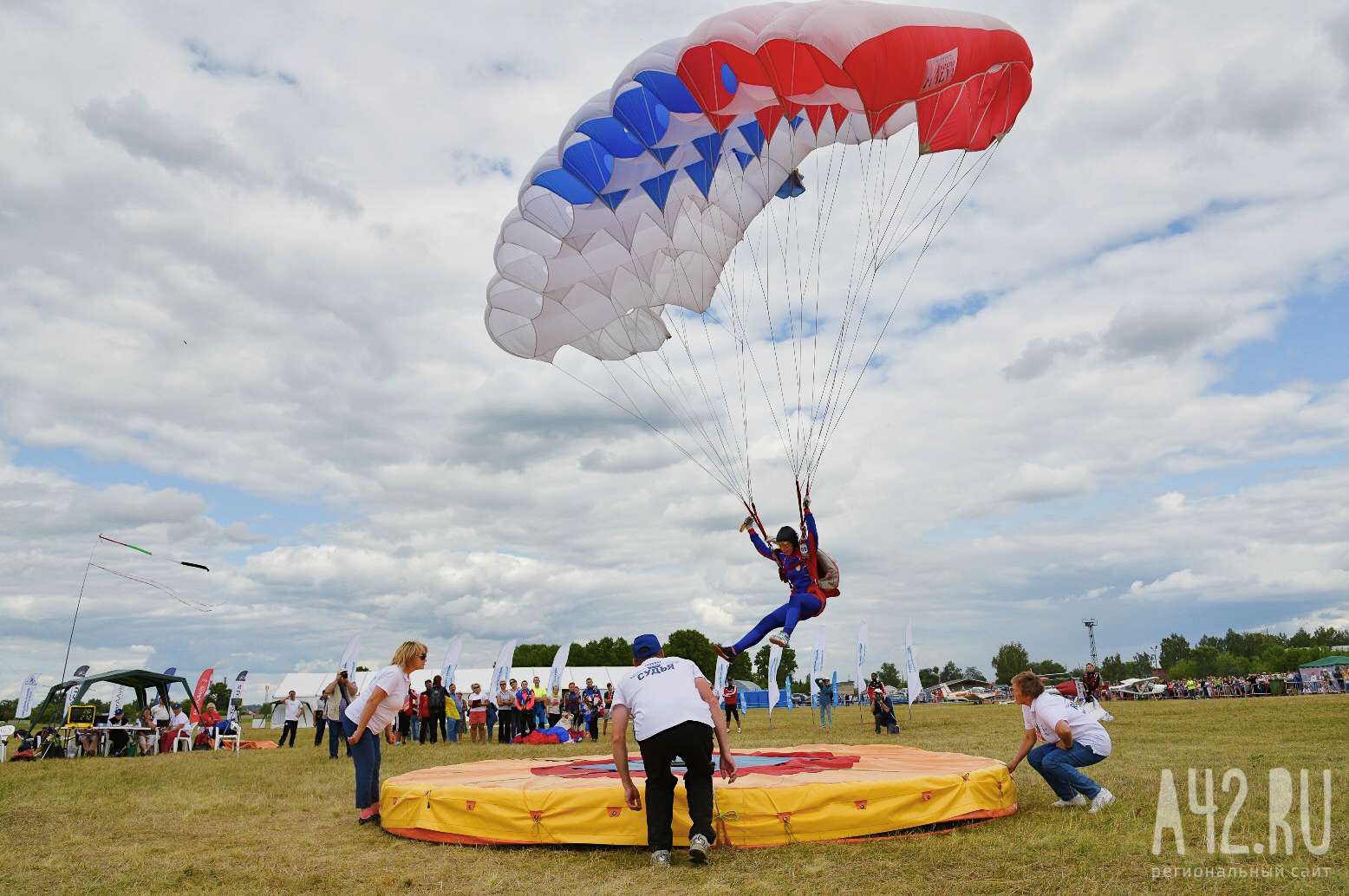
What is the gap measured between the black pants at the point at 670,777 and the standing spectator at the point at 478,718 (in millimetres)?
12649

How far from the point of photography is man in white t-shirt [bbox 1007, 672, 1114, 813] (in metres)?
5.38

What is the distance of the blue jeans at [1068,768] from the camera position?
17.8ft

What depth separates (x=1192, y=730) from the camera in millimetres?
13742

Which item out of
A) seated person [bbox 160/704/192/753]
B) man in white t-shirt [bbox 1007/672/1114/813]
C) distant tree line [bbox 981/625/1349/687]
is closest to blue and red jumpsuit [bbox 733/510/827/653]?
man in white t-shirt [bbox 1007/672/1114/813]

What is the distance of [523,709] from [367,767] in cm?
1055

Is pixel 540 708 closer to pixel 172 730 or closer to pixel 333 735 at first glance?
pixel 333 735

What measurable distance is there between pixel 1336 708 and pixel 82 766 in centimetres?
2262

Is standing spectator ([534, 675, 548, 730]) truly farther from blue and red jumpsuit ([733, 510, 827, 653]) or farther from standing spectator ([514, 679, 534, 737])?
blue and red jumpsuit ([733, 510, 827, 653])

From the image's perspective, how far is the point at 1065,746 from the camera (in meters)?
5.38

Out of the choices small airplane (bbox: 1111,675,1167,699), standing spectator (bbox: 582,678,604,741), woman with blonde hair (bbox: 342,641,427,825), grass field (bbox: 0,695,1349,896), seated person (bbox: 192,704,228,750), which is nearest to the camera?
grass field (bbox: 0,695,1349,896)

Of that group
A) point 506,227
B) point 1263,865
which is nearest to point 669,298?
point 506,227

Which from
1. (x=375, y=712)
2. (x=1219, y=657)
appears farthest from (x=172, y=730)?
(x=1219, y=657)

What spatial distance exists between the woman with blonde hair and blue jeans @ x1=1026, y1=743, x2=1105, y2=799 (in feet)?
13.6

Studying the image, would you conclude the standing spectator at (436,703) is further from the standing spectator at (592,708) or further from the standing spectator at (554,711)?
the standing spectator at (592,708)
